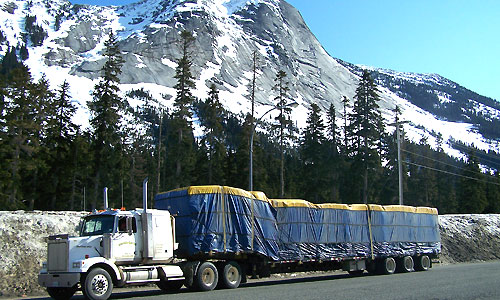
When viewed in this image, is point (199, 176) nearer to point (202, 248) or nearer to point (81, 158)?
point (81, 158)

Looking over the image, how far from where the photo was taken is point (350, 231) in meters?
22.7

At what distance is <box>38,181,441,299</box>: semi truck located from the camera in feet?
50.9

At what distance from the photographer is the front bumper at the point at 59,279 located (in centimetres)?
1487

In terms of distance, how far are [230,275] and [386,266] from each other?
29.5 ft

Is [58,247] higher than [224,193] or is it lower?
lower

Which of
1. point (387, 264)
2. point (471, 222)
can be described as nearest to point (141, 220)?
point (387, 264)

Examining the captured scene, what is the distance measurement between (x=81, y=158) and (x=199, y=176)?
17.1m

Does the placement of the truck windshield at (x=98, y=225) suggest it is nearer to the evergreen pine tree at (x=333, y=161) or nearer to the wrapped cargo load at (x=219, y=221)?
the wrapped cargo load at (x=219, y=221)

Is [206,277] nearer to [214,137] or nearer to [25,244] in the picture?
[25,244]

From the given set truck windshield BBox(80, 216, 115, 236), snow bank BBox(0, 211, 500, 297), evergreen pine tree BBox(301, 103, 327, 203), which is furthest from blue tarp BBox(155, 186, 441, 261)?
evergreen pine tree BBox(301, 103, 327, 203)

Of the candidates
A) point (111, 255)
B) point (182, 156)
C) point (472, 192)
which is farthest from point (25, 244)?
point (472, 192)

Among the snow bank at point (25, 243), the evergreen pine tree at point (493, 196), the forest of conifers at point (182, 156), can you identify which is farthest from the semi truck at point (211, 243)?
the evergreen pine tree at point (493, 196)

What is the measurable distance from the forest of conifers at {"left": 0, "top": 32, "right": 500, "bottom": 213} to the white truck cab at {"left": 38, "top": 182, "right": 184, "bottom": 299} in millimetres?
12470

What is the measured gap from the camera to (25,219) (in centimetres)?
2242
